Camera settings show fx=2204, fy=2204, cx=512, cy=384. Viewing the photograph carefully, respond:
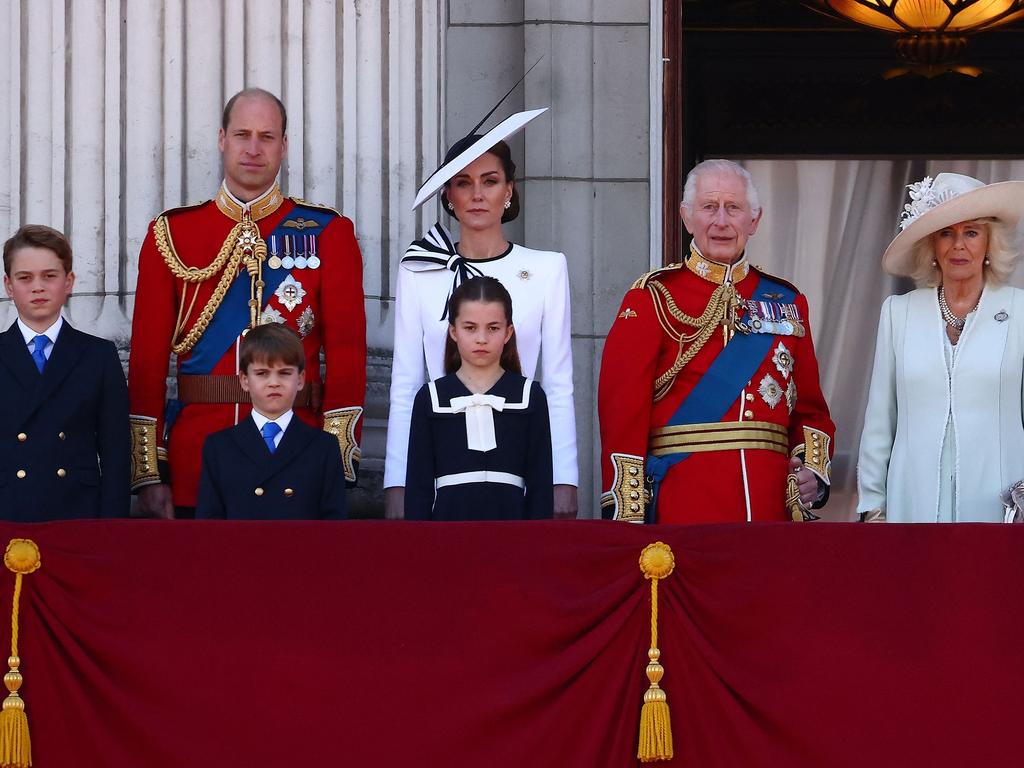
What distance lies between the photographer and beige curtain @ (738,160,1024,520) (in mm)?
9977

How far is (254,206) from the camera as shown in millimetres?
6199

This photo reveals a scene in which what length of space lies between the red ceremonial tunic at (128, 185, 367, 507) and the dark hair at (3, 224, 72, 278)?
1.21 feet

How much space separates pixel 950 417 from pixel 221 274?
6.66ft

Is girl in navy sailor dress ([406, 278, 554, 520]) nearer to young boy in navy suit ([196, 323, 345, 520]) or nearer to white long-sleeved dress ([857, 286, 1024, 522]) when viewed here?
young boy in navy suit ([196, 323, 345, 520])

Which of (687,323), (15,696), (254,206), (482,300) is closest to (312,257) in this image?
(254,206)

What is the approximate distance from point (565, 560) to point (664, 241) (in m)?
2.64

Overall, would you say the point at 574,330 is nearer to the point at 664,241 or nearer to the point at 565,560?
the point at 664,241

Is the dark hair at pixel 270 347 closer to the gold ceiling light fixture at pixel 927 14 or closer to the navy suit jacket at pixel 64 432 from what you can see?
the navy suit jacket at pixel 64 432

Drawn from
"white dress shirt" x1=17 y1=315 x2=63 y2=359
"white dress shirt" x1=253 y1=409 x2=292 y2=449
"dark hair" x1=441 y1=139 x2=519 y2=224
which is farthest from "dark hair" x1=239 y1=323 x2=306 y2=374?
"dark hair" x1=441 y1=139 x2=519 y2=224

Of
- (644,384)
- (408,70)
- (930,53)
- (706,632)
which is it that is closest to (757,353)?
(644,384)

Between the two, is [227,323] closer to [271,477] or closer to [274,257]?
[274,257]

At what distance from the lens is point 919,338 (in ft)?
18.9

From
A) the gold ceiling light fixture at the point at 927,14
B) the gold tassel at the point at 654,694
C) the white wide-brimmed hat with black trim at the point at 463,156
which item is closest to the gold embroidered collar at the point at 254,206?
the white wide-brimmed hat with black trim at the point at 463,156

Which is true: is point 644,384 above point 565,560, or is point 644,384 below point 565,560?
above
